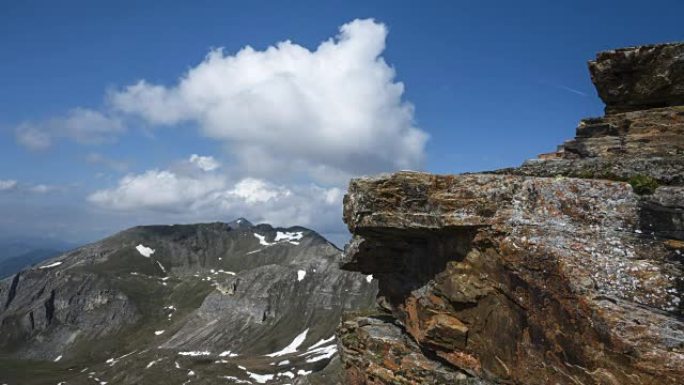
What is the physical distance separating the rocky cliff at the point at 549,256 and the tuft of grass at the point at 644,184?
0.06m

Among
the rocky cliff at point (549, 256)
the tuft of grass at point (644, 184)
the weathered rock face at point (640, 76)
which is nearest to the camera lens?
the rocky cliff at point (549, 256)

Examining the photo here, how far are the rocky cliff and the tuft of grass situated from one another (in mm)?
64

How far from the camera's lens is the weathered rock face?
74.2ft

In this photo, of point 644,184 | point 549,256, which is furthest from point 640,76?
point 549,256

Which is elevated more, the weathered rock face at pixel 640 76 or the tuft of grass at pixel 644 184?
the weathered rock face at pixel 640 76

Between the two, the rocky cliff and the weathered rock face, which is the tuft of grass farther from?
the weathered rock face

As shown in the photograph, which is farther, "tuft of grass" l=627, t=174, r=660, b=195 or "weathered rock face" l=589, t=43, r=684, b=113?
"weathered rock face" l=589, t=43, r=684, b=113

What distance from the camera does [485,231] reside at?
20.3 meters

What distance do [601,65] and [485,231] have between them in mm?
12784

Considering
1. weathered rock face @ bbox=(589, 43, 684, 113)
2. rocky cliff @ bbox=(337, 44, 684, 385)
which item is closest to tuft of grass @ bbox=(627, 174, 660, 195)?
rocky cliff @ bbox=(337, 44, 684, 385)

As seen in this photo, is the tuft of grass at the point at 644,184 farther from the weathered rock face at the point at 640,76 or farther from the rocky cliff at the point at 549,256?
the weathered rock face at the point at 640,76

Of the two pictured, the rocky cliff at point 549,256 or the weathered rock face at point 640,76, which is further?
the weathered rock face at point 640,76

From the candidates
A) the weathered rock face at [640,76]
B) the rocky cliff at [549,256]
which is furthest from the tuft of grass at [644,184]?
the weathered rock face at [640,76]

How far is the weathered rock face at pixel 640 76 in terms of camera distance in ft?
74.2
